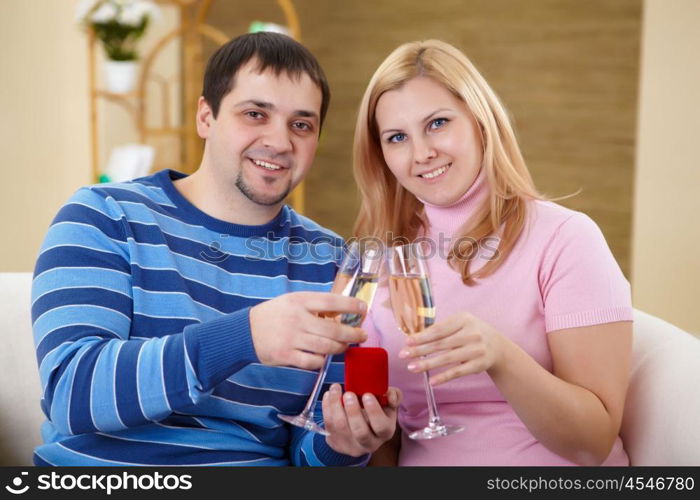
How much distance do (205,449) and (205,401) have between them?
0.09 meters

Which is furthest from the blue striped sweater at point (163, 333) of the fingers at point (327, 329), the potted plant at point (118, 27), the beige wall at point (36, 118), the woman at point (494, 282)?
the beige wall at point (36, 118)

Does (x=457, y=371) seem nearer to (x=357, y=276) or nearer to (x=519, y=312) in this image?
(x=357, y=276)

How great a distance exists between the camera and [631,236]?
4742 mm

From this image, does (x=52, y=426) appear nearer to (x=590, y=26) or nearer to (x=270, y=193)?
(x=270, y=193)

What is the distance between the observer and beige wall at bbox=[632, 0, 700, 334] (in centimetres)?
444

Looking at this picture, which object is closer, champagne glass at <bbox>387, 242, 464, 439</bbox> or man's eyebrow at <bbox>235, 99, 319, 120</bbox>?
champagne glass at <bbox>387, 242, 464, 439</bbox>

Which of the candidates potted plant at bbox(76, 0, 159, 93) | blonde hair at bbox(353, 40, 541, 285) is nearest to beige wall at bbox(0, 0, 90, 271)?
potted plant at bbox(76, 0, 159, 93)

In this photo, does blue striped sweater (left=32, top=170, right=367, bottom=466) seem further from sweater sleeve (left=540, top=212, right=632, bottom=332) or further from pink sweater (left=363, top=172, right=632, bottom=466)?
sweater sleeve (left=540, top=212, right=632, bottom=332)

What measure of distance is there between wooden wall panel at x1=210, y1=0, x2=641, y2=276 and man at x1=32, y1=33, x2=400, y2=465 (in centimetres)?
330

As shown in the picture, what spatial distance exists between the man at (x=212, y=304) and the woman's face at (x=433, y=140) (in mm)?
204

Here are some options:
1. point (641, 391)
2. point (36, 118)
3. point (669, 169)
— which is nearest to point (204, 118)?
point (641, 391)

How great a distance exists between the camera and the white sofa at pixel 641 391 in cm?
146

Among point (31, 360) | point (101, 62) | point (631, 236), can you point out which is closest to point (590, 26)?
point (631, 236)
